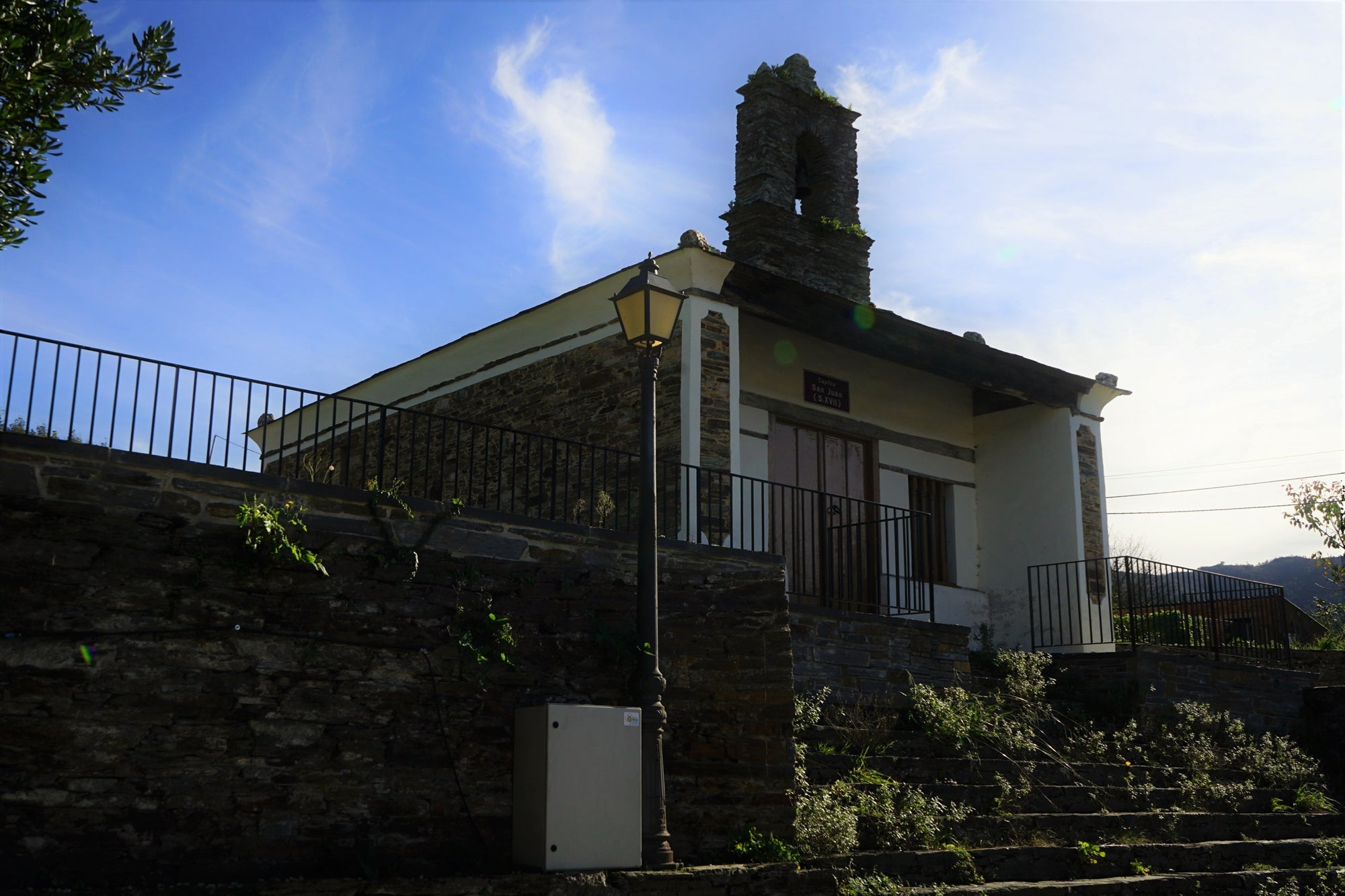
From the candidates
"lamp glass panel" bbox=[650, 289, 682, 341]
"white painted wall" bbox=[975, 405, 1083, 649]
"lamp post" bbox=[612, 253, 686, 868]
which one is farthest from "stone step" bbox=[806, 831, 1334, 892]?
"white painted wall" bbox=[975, 405, 1083, 649]

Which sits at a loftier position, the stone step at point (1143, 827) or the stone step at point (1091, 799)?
the stone step at point (1091, 799)

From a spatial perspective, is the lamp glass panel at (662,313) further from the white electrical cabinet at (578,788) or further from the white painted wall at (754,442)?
the white painted wall at (754,442)

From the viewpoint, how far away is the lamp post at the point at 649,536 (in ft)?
23.8

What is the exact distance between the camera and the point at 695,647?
830 centimetres

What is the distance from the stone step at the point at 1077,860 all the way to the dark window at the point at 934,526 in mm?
4806

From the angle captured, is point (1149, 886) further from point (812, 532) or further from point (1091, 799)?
point (812, 532)

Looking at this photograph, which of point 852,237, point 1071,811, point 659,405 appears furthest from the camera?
point 852,237

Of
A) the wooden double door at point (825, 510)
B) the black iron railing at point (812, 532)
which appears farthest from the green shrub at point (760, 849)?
the wooden double door at point (825, 510)

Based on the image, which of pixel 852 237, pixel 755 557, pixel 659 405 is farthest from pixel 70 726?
pixel 852 237

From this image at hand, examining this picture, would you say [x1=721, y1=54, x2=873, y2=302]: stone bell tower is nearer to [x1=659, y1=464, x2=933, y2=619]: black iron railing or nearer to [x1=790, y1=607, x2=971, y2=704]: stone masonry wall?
[x1=659, y1=464, x2=933, y2=619]: black iron railing

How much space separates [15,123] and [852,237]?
11032 millimetres

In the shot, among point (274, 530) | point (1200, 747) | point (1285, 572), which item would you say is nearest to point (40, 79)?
point (274, 530)

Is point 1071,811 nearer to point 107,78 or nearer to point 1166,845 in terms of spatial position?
point 1166,845

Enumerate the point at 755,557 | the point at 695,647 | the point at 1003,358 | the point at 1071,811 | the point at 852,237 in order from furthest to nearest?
the point at 852,237 → the point at 1003,358 → the point at 1071,811 → the point at 755,557 → the point at 695,647
